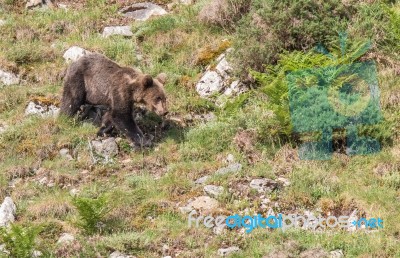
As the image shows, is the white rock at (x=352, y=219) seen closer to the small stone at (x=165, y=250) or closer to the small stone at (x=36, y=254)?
the small stone at (x=165, y=250)

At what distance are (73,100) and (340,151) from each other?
4701 millimetres

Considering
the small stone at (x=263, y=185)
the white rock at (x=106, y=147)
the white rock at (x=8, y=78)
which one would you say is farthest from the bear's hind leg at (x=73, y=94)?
the small stone at (x=263, y=185)

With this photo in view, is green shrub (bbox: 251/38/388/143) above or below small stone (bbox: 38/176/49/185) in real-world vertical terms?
above

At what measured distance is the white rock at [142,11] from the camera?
16.1 meters

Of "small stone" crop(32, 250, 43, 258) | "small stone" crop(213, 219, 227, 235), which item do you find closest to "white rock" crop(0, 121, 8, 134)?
"small stone" crop(32, 250, 43, 258)

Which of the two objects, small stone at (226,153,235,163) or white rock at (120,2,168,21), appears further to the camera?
white rock at (120,2,168,21)

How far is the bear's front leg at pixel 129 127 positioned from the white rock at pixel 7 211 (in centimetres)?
258

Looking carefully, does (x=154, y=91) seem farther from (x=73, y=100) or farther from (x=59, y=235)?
(x=59, y=235)

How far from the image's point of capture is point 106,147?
1189 centimetres

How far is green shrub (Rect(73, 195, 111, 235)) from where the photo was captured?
9086mm

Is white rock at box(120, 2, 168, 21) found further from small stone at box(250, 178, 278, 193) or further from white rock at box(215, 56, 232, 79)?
small stone at box(250, 178, 278, 193)

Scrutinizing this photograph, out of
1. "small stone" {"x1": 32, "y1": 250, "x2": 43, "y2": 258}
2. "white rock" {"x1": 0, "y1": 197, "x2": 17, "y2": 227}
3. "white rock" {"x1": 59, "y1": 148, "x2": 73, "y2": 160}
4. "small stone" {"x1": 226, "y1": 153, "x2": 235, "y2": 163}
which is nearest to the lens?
"small stone" {"x1": 32, "y1": 250, "x2": 43, "y2": 258}

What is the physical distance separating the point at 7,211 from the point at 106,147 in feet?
8.25

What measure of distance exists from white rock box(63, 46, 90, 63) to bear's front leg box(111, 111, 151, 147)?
239 centimetres
